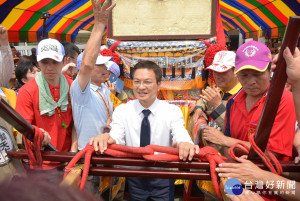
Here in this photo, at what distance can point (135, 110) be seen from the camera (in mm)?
1736

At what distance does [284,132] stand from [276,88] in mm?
508

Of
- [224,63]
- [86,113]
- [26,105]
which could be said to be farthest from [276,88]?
[26,105]

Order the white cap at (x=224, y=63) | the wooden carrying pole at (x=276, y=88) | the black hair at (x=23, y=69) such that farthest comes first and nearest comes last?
1. the black hair at (x=23, y=69)
2. the white cap at (x=224, y=63)
3. the wooden carrying pole at (x=276, y=88)

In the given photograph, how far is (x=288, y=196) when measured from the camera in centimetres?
108

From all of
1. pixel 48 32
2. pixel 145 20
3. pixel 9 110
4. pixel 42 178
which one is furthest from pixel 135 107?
pixel 48 32

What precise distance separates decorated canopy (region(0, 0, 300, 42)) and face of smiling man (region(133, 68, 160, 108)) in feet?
18.1

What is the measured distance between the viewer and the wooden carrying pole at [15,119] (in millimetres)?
1066

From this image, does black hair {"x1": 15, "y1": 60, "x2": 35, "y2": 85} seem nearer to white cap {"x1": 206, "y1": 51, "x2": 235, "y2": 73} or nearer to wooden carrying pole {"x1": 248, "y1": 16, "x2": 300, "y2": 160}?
white cap {"x1": 206, "y1": 51, "x2": 235, "y2": 73}

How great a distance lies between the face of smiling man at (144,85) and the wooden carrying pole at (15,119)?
771 millimetres

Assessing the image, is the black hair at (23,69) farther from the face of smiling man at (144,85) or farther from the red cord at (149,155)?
the red cord at (149,155)

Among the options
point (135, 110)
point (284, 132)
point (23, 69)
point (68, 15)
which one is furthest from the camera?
point (68, 15)

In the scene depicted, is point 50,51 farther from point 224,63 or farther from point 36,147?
point 224,63

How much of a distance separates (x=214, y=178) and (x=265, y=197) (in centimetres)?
32

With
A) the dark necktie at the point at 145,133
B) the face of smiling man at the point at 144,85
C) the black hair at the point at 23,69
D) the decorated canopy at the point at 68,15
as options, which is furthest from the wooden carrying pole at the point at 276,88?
the decorated canopy at the point at 68,15
